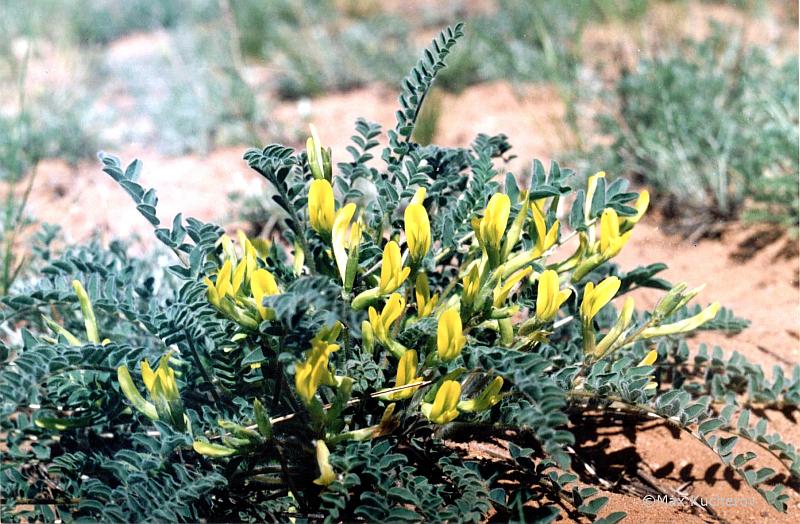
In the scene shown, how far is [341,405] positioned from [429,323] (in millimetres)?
238

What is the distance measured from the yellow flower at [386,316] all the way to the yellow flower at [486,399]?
209 mm

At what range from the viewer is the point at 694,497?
75.5 inches

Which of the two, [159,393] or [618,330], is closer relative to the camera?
[159,393]

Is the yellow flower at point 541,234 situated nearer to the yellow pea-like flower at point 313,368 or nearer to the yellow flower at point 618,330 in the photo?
the yellow flower at point 618,330

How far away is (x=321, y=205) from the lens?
63.1 inches

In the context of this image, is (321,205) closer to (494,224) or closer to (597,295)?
(494,224)

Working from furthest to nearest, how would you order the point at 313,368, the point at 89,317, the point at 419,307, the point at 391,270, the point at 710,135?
the point at 710,135
the point at 89,317
the point at 419,307
the point at 391,270
the point at 313,368

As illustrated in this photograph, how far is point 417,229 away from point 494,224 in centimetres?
16

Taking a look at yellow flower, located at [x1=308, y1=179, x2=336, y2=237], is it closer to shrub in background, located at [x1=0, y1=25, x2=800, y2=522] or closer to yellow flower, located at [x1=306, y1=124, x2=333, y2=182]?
shrub in background, located at [x1=0, y1=25, x2=800, y2=522]

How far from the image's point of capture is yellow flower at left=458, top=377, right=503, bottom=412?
5.03 ft

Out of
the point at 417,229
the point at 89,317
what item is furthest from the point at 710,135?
the point at 89,317

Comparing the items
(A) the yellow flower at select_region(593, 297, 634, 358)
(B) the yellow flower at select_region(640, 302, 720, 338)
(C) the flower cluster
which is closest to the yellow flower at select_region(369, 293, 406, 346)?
(C) the flower cluster

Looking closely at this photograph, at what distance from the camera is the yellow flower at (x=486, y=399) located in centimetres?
153

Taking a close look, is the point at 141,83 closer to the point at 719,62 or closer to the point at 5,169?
the point at 5,169
